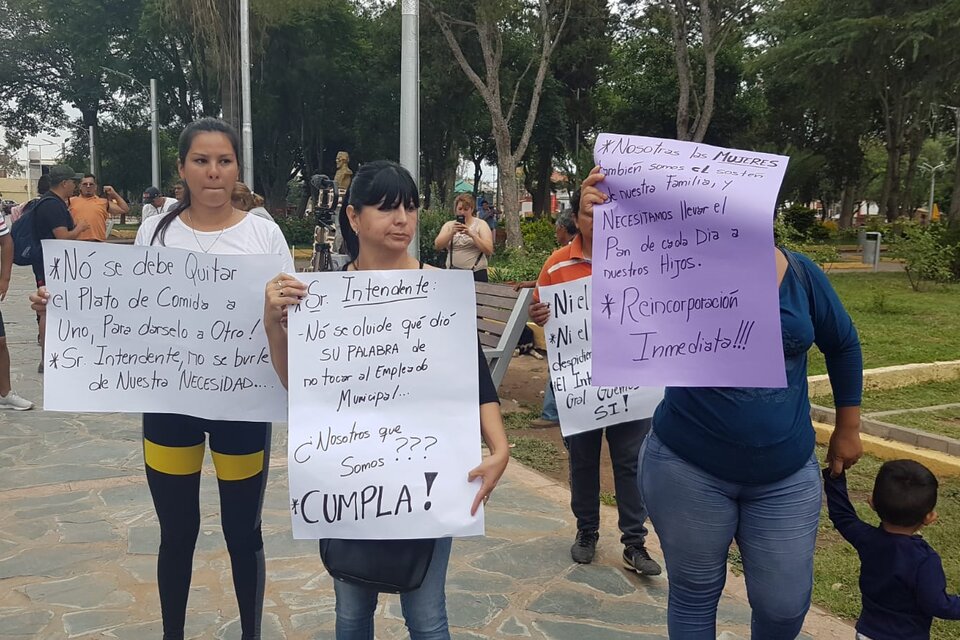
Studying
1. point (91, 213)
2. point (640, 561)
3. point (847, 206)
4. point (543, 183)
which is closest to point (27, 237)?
point (91, 213)

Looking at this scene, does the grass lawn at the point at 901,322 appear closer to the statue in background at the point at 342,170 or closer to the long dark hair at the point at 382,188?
the long dark hair at the point at 382,188

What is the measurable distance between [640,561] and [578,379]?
89 cm

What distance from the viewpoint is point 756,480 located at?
87.9 inches

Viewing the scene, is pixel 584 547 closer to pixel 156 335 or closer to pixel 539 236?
pixel 156 335

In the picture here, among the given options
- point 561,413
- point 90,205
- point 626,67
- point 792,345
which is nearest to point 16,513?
point 561,413

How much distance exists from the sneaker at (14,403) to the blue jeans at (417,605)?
546 centimetres

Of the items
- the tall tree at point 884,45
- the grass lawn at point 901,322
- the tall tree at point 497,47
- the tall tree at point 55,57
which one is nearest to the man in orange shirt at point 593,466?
the grass lawn at point 901,322

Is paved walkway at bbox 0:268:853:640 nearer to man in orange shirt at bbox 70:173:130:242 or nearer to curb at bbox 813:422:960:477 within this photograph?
curb at bbox 813:422:960:477

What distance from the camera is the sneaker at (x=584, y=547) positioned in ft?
12.9

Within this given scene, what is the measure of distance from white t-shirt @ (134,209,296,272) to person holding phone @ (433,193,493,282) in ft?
19.0

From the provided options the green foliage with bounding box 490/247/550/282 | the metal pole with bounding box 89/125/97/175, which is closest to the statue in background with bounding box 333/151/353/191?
the green foliage with bounding box 490/247/550/282

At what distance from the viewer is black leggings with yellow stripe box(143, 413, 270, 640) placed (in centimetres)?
258

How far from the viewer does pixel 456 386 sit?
2.16m

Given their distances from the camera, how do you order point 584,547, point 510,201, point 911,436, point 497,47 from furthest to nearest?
point 510,201, point 497,47, point 911,436, point 584,547
